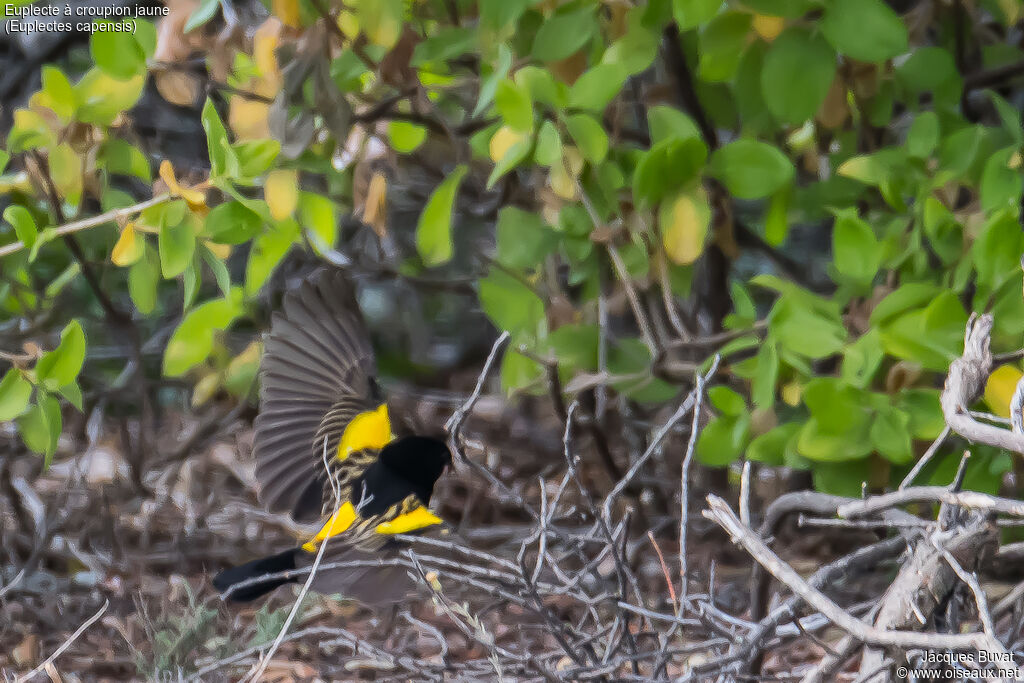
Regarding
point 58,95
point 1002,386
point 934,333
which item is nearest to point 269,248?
point 58,95

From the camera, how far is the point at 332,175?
6.89ft

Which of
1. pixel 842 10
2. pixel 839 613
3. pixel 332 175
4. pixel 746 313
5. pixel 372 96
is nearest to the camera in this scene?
pixel 839 613

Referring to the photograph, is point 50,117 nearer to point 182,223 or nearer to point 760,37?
point 182,223

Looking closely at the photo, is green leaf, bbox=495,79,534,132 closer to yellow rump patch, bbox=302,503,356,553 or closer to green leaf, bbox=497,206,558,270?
green leaf, bbox=497,206,558,270

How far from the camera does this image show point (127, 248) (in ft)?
5.31

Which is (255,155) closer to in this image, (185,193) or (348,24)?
(185,193)

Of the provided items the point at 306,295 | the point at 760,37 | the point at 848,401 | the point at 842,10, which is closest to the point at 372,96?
the point at 306,295

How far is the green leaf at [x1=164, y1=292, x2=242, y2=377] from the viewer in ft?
6.09

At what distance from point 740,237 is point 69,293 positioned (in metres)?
1.78

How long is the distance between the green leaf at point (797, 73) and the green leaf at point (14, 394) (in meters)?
1.19

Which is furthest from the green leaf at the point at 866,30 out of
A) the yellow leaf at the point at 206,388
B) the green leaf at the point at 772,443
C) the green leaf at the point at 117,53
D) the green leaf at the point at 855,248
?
the yellow leaf at the point at 206,388

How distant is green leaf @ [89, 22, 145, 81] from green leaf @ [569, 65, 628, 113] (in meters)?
0.66

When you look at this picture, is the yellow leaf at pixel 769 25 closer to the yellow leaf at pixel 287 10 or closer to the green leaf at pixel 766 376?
the green leaf at pixel 766 376

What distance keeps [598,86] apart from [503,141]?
0.56 ft
